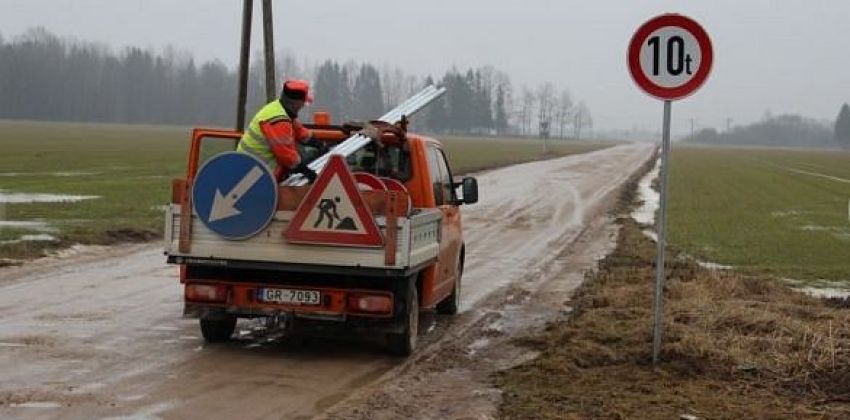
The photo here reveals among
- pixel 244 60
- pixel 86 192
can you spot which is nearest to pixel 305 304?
pixel 244 60

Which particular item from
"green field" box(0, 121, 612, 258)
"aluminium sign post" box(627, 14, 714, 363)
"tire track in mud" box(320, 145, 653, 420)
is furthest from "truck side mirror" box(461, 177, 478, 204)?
"aluminium sign post" box(627, 14, 714, 363)

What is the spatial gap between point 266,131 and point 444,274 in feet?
8.01

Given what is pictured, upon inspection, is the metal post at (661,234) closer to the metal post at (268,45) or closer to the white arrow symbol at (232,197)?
the white arrow symbol at (232,197)

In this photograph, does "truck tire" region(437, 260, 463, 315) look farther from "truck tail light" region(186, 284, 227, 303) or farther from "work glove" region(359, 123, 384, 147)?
"truck tail light" region(186, 284, 227, 303)

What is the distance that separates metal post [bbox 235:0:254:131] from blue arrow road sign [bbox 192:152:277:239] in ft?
32.8

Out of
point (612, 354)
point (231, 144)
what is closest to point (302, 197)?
point (231, 144)

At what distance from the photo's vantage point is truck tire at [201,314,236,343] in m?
8.70

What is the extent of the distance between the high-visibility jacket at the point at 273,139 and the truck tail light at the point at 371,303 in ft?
4.17

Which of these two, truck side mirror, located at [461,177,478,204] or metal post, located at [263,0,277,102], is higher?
metal post, located at [263,0,277,102]

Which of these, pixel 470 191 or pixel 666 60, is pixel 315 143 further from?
pixel 666 60

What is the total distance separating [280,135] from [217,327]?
1731mm

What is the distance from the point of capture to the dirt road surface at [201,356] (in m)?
6.74

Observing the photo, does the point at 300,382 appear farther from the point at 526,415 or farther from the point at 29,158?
the point at 29,158

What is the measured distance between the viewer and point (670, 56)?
25.2 feet
